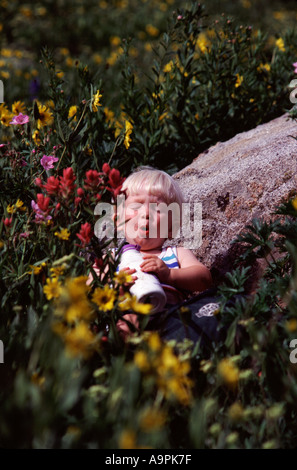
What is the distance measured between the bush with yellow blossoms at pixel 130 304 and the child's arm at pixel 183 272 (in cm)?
19

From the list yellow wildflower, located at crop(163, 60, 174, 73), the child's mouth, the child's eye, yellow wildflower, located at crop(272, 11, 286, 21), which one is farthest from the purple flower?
yellow wildflower, located at crop(272, 11, 286, 21)

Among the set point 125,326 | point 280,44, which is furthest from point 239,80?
point 125,326

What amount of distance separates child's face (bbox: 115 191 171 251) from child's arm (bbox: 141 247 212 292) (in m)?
0.16

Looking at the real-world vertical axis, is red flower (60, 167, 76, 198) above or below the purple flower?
above

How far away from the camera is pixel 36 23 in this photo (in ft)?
29.1

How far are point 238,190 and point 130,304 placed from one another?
1.36m

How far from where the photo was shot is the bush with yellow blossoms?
1249mm

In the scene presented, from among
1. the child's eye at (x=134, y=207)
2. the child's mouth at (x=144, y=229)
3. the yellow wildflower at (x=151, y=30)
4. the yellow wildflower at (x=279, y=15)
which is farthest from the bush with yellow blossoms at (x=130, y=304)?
the yellow wildflower at (x=279, y=15)

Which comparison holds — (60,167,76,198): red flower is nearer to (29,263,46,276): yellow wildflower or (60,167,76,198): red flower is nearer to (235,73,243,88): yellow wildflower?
(29,263,46,276): yellow wildflower

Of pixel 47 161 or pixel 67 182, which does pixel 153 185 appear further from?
pixel 67 182

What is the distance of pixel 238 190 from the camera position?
2729mm

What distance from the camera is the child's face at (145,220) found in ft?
7.47

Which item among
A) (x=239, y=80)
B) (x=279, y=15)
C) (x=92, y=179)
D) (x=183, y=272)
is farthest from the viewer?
(x=279, y=15)

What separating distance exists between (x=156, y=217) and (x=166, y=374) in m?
1.16
